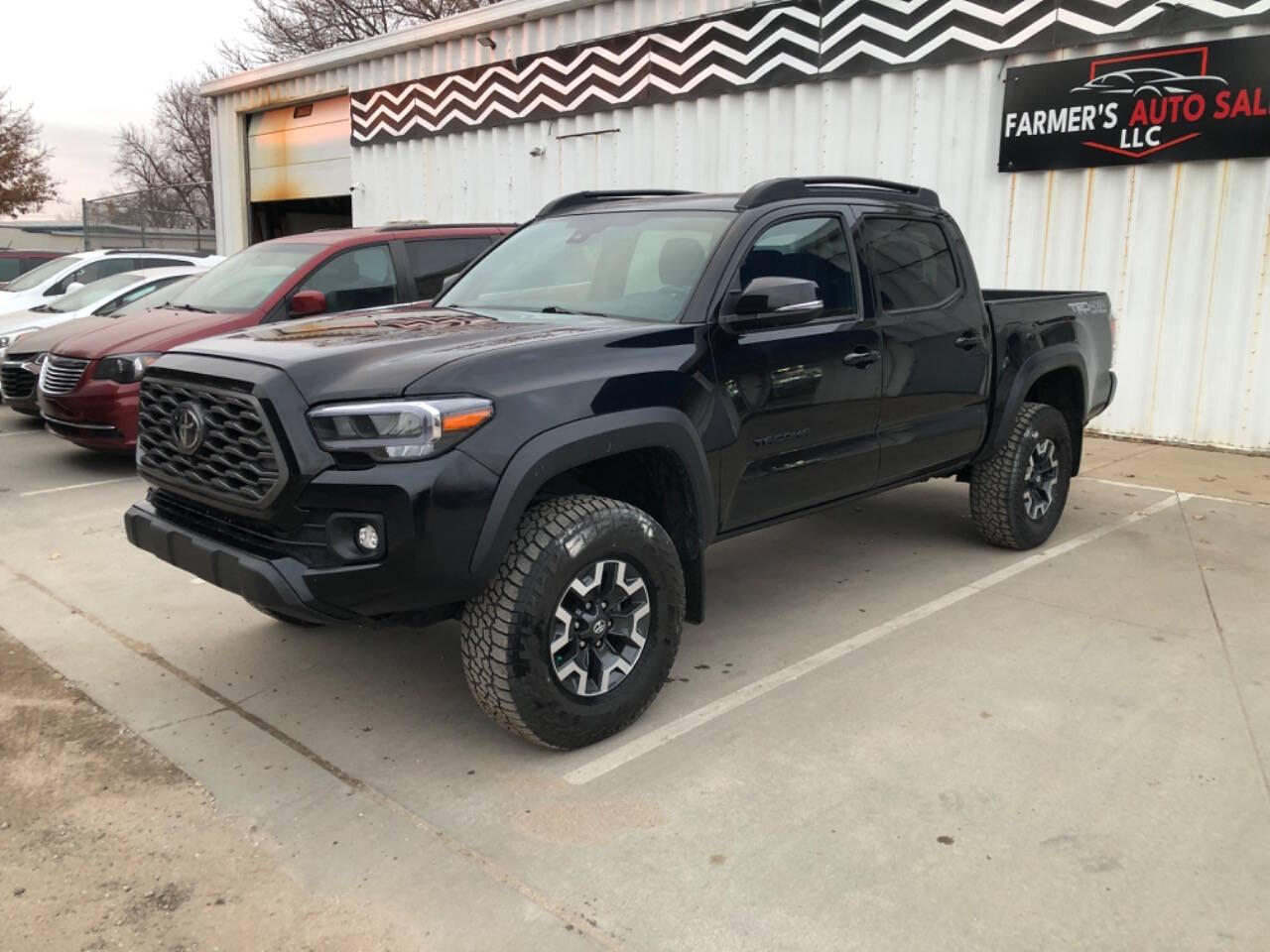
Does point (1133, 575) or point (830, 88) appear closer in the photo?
point (1133, 575)

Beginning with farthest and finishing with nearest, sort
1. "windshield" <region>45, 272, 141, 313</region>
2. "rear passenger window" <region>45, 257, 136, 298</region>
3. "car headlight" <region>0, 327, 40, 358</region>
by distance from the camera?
1. "rear passenger window" <region>45, 257, 136, 298</region>
2. "windshield" <region>45, 272, 141, 313</region>
3. "car headlight" <region>0, 327, 40, 358</region>

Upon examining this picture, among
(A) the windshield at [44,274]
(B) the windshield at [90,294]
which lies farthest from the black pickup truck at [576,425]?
(A) the windshield at [44,274]

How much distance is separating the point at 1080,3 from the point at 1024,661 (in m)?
6.52

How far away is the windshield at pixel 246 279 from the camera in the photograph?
Answer: 779cm

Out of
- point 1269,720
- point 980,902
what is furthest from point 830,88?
point 980,902

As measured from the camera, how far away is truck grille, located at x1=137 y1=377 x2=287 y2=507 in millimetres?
3160

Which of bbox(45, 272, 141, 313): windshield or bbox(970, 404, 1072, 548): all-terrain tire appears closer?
bbox(970, 404, 1072, 548): all-terrain tire

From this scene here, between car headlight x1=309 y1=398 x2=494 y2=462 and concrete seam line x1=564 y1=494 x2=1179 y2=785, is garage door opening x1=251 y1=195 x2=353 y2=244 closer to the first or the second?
concrete seam line x1=564 y1=494 x2=1179 y2=785

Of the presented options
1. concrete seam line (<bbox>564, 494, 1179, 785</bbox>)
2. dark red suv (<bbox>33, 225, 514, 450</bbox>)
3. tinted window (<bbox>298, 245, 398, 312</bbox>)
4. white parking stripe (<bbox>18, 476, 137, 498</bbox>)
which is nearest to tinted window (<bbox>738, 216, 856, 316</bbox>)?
concrete seam line (<bbox>564, 494, 1179, 785</bbox>)

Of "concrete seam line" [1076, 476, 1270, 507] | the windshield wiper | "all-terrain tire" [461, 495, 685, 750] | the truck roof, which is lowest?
"concrete seam line" [1076, 476, 1270, 507]

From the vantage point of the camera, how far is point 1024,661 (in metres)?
4.19

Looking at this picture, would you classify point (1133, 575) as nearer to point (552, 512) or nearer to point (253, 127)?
point (552, 512)

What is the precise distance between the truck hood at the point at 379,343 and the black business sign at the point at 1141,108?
6334 mm

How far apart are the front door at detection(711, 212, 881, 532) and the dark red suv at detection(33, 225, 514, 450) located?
371cm
